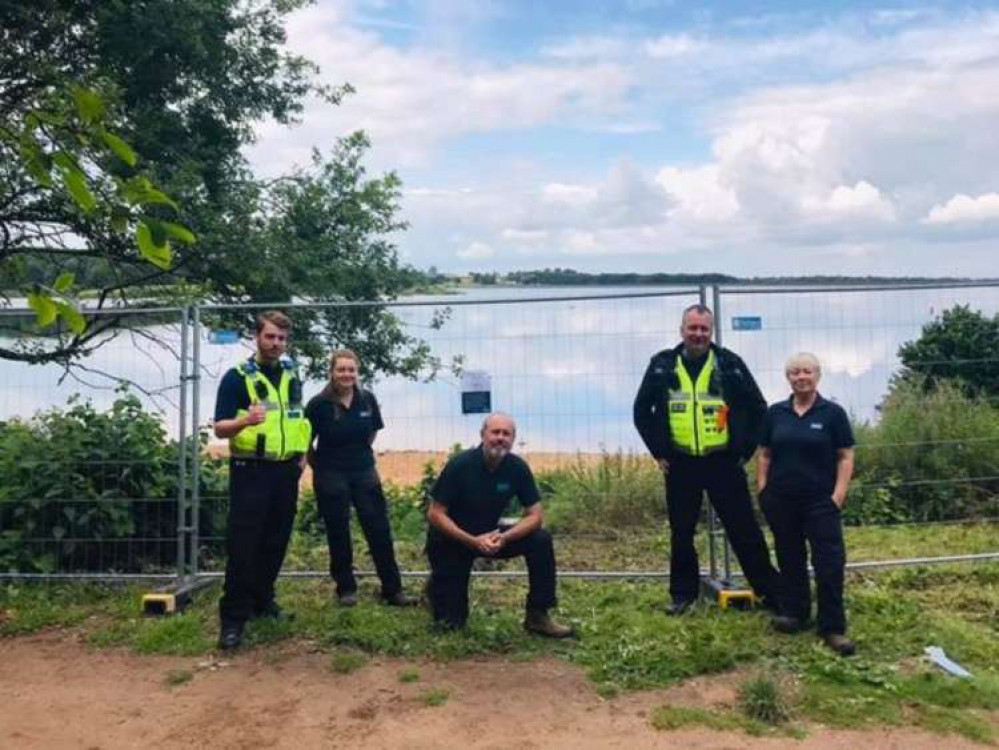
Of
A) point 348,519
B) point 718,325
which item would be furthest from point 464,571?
point 718,325

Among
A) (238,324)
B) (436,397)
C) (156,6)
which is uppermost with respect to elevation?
(156,6)

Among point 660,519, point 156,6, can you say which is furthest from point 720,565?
point 156,6

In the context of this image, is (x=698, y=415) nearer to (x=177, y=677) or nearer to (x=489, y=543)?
(x=489, y=543)

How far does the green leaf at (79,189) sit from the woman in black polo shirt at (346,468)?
4023 mm

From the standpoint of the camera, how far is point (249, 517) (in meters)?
5.58

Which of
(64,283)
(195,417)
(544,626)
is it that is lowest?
(544,626)

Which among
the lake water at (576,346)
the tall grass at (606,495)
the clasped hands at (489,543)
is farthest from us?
the tall grass at (606,495)

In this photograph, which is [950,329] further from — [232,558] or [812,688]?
[232,558]

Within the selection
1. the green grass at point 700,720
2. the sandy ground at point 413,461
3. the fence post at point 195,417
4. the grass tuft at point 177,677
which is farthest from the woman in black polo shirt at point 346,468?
the green grass at point 700,720

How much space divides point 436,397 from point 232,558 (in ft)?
6.29

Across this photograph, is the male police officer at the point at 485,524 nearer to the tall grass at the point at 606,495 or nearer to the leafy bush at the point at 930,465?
the tall grass at the point at 606,495

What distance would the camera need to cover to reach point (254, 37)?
10.8 metres

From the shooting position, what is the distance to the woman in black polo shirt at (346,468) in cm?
602

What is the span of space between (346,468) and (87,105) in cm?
435
